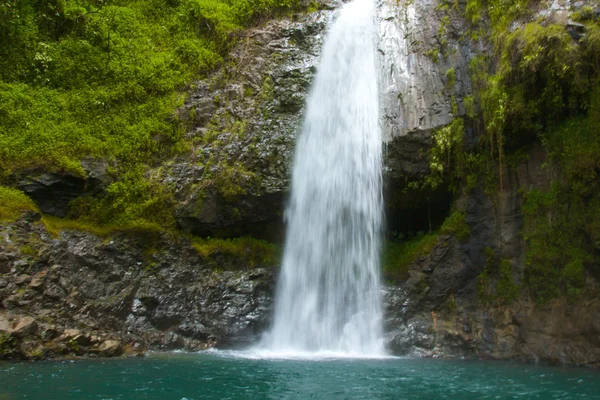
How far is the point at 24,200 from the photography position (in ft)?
37.1

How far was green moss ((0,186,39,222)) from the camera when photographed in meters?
10.7

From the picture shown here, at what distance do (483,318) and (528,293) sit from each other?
1.10 metres

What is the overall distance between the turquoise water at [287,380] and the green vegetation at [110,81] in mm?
5079

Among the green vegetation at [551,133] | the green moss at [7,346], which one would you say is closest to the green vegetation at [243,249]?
the green moss at [7,346]

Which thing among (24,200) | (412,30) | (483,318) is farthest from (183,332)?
(412,30)

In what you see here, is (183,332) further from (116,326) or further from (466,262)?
(466,262)

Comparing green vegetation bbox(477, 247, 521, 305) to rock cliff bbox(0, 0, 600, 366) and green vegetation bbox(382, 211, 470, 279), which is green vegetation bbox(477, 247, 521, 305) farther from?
green vegetation bbox(382, 211, 470, 279)

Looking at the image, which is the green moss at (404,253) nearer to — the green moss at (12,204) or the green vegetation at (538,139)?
the green vegetation at (538,139)

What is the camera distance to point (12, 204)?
11.0 meters

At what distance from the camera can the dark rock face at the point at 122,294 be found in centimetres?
950

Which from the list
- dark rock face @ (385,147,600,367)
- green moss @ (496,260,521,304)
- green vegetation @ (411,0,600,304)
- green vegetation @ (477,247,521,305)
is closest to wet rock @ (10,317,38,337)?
dark rock face @ (385,147,600,367)

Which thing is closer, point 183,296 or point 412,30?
point 183,296

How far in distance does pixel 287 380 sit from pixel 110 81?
423 inches

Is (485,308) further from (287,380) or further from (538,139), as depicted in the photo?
(287,380)
